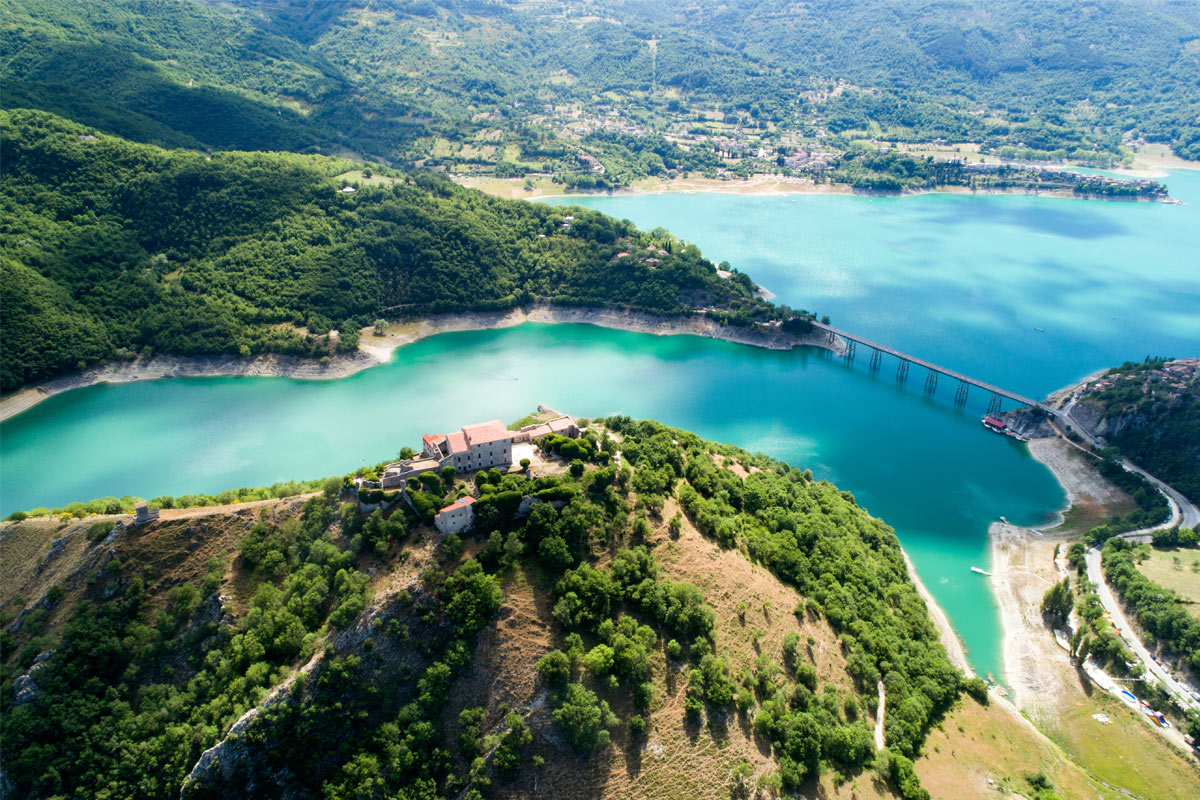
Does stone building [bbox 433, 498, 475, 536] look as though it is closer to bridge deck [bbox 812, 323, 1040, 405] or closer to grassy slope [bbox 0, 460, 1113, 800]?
grassy slope [bbox 0, 460, 1113, 800]

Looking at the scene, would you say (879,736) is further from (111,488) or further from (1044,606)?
(111,488)

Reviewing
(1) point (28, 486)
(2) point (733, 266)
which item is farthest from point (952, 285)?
(1) point (28, 486)

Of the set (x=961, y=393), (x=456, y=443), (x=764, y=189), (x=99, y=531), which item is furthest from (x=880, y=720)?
(x=764, y=189)

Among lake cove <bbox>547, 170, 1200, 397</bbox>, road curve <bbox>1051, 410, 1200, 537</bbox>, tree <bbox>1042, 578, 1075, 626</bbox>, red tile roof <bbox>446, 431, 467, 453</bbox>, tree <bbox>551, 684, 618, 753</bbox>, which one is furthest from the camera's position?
lake cove <bbox>547, 170, 1200, 397</bbox>

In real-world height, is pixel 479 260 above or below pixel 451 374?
above

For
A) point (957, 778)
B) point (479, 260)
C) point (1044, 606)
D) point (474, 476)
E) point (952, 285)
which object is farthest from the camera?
point (952, 285)

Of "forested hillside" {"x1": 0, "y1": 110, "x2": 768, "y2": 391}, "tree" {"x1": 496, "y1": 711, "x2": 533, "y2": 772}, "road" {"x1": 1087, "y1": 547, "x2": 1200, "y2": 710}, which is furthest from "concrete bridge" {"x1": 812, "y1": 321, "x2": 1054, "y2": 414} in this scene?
→ "tree" {"x1": 496, "y1": 711, "x2": 533, "y2": 772}
